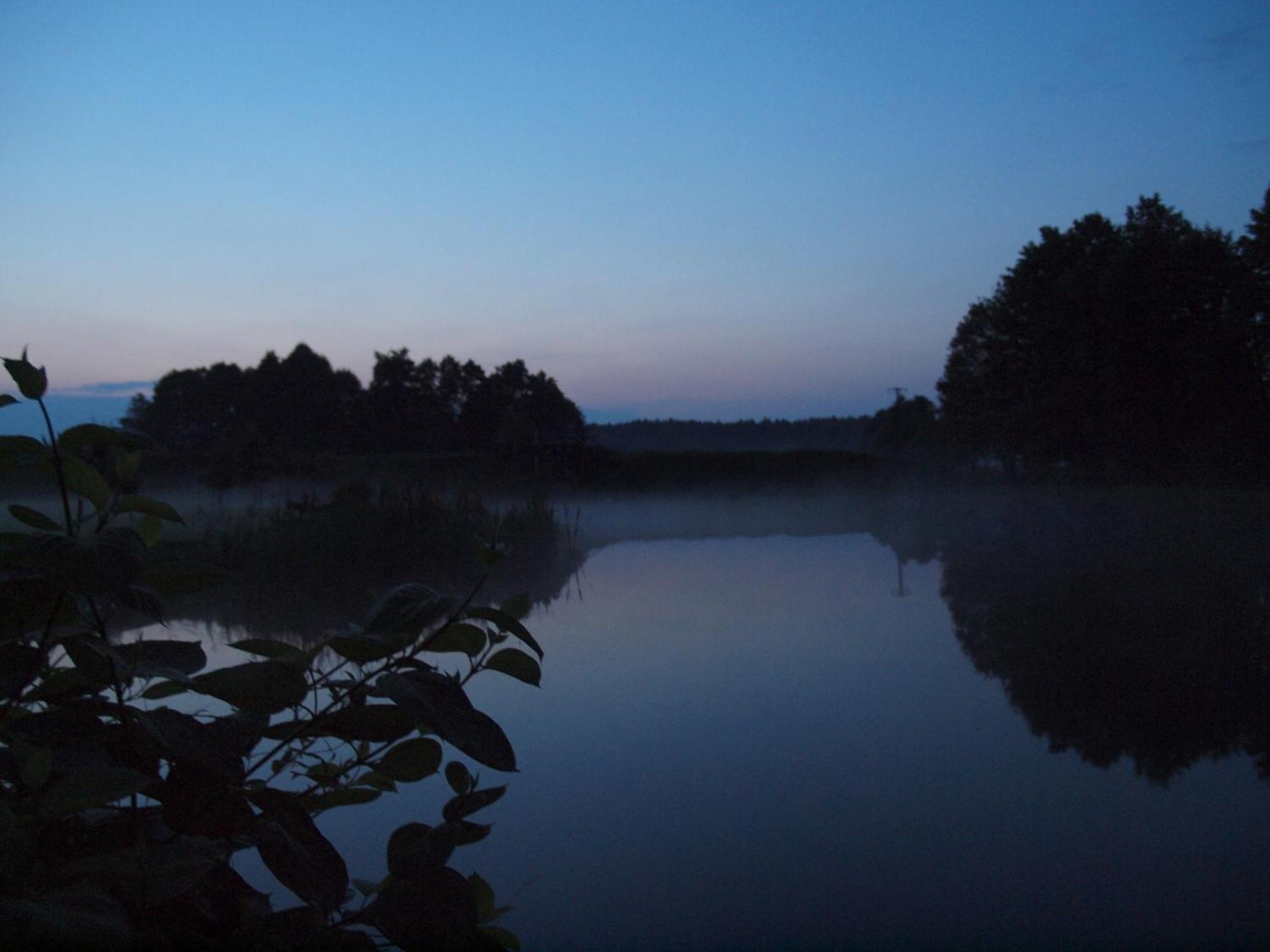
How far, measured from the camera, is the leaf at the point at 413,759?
605mm

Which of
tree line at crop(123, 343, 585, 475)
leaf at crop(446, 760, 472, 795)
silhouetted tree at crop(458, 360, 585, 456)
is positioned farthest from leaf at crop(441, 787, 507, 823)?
silhouetted tree at crop(458, 360, 585, 456)

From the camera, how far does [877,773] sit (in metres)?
2.39

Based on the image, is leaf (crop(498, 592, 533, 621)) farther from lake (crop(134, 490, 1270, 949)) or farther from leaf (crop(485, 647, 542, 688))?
lake (crop(134, 490, 1270, 949))

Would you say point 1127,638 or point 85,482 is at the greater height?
point 85,482

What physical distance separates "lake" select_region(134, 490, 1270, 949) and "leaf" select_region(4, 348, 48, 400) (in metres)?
1.35

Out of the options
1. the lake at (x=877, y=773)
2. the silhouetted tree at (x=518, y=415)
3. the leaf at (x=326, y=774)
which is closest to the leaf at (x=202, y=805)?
the leaf at (x=326, y=774)

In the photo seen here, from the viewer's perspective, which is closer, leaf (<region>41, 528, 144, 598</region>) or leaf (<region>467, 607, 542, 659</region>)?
leaf (<region>41, 528, 144, 598</region>)

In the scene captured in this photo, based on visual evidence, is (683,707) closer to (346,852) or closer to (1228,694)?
(346,852)

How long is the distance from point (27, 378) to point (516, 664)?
1.02ft

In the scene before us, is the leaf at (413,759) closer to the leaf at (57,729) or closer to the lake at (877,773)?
the leaf at (57,729)

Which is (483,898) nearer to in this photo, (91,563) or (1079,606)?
(91,563)

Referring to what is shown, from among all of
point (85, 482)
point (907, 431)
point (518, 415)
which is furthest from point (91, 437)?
point (907, 431)

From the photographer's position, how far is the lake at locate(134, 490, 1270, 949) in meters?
→ 1.68

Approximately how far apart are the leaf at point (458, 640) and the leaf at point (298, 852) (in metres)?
0.12
